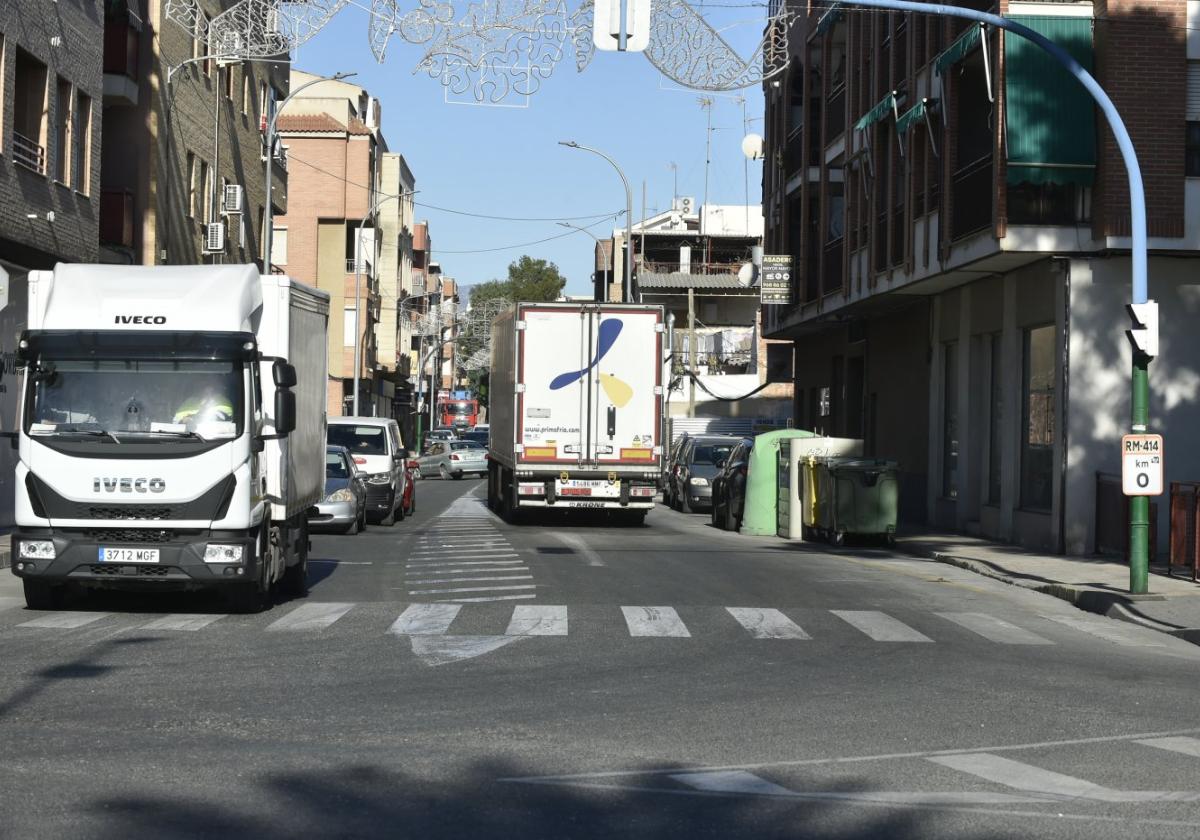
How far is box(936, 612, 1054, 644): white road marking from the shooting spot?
14.3 meters

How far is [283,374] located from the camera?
1416 centimetres

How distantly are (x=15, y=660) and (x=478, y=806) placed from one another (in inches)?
221

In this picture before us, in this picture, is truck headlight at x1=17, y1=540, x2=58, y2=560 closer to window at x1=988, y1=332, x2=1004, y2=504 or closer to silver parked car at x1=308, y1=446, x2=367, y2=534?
silver parked car at x1=308, y1=446, x2=367, y2=534

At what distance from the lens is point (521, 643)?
12.9 meters

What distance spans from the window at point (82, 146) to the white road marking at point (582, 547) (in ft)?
33.1

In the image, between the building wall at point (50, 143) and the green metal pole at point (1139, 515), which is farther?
the building wall at point (50, 143)

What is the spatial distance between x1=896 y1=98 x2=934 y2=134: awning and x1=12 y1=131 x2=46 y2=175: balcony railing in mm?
15039

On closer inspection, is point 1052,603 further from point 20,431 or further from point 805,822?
point 805,822

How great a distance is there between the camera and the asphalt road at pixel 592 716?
670 cm

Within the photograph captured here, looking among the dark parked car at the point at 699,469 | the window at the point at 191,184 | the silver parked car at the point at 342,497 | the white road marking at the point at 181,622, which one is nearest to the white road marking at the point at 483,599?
the white road marking at the point at 181,622

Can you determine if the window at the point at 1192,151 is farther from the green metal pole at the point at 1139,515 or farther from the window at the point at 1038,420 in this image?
the green metal pole at the point at 1139,515

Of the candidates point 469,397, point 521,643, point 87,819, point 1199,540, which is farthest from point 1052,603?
point 469,397

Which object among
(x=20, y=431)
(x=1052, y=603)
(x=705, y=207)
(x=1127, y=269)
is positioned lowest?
(x=1052, y=603)

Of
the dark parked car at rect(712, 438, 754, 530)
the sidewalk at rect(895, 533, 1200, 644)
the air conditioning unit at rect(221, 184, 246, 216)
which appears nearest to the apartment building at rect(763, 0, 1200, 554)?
the sidewalk at rect(895, 533, 1200, 644)
